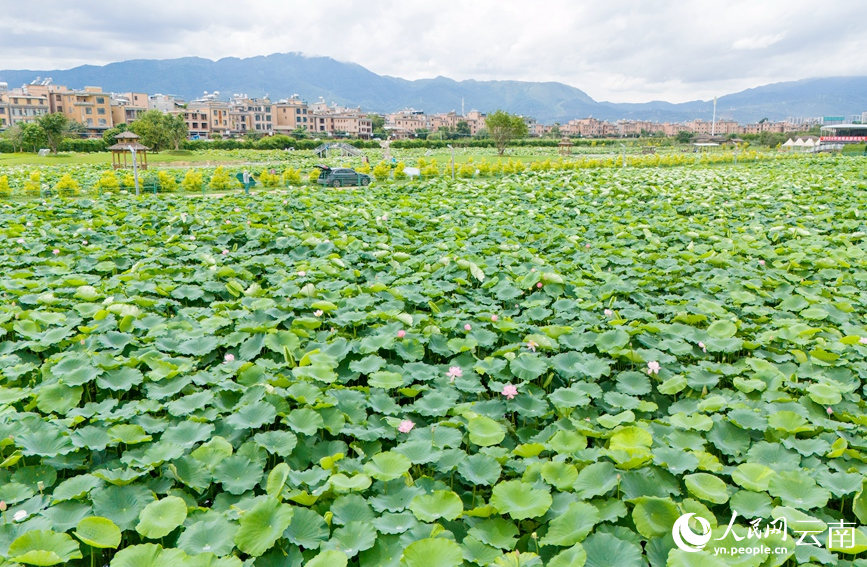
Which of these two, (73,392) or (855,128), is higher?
(855,128)

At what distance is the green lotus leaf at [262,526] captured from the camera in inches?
81.0

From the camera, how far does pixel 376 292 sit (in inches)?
199

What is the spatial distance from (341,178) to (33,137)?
33678mm

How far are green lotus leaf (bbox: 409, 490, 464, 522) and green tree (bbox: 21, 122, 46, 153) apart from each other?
47.6 meters

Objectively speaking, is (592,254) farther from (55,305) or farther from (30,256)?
(30,256)

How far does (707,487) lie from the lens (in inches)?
95.0

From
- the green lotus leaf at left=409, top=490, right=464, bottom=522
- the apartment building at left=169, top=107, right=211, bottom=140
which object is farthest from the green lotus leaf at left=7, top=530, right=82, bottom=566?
the apartment building at left=169, top=107, right=211, bottom=140

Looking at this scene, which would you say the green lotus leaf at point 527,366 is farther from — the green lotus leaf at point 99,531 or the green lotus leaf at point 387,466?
the green lotus leaf at point 99,531

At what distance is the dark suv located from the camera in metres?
18.1

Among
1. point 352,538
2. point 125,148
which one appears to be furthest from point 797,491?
point 125,148

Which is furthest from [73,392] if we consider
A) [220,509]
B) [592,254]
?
[592,254]

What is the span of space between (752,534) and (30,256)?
23.6 ft

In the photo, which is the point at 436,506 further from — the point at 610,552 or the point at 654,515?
the point at 654,515

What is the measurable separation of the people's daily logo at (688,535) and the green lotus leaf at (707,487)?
0.15 meters
